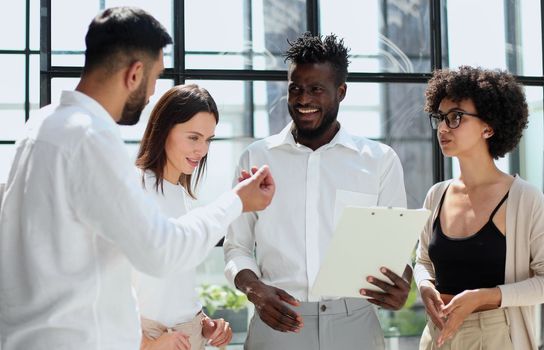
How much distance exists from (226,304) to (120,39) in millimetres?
2752

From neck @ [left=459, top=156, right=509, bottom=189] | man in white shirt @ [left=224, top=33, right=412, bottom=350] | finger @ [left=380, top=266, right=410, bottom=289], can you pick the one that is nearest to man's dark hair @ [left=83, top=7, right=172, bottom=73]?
finger @ [left=380, top=266, right=410, bottom=289]

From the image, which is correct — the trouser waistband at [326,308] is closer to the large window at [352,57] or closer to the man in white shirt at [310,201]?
the man in white shirt at [310,201]

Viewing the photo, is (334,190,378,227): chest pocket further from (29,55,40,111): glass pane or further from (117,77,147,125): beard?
(29,55,40,111): glass pane

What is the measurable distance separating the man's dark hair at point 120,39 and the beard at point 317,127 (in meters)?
1.19

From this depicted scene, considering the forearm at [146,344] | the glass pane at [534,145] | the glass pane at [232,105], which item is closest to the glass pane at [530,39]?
the glass pane at [534,145]

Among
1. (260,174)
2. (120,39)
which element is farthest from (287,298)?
(120,39)

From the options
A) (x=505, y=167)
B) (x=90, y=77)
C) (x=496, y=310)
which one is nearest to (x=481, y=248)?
(x=496, y=310)

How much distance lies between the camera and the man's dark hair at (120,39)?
204cm

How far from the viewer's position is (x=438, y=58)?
4.80 metres

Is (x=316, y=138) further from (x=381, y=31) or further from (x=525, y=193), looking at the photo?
(x=381, y=31)

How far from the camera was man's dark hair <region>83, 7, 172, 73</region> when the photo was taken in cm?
204

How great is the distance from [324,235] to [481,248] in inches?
21.0

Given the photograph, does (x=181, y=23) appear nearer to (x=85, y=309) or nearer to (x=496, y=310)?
(x=496, y=310)

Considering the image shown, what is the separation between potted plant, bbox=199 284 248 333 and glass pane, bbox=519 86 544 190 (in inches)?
64.9
